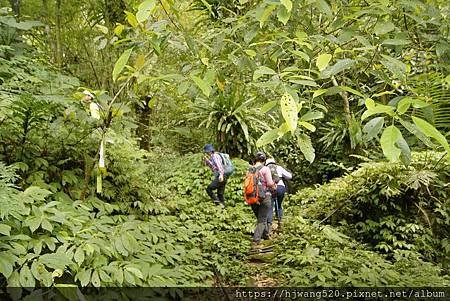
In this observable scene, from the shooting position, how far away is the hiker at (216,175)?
7.26 metres

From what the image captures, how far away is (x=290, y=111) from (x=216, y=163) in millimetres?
6031

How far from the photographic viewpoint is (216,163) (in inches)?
287

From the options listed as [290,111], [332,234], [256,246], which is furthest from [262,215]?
[290,111]

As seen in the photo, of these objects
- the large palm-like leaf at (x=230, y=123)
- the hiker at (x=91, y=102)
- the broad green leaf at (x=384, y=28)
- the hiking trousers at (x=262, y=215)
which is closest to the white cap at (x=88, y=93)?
the hiker at (x=91, y=102)

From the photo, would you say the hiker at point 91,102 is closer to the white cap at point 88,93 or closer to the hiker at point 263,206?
the white cap at point 88,93

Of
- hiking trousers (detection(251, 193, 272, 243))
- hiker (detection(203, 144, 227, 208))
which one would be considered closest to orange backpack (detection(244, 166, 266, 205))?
hiking trousers (detection(251, 193, 272, 243))

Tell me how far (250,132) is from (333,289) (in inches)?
254

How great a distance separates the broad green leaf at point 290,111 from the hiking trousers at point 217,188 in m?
5.96

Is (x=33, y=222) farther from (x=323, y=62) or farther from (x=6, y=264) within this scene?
(x=323, y=62)

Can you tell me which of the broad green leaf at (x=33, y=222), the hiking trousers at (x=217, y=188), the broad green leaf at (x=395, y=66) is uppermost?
Answer: the broad green leaf at (x=395, y=66)

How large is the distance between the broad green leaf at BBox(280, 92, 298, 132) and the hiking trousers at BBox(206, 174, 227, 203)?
5.96 m

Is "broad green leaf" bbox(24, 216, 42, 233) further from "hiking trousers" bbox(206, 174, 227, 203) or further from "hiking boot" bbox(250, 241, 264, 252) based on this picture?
"hiking trousers" bbox(206, 174, 227, 203)

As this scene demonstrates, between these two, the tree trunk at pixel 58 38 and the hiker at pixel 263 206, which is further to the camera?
the hiker at pixel 263 206

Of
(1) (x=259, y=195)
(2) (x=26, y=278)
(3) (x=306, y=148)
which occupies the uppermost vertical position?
(3) (x=306, y=148)
